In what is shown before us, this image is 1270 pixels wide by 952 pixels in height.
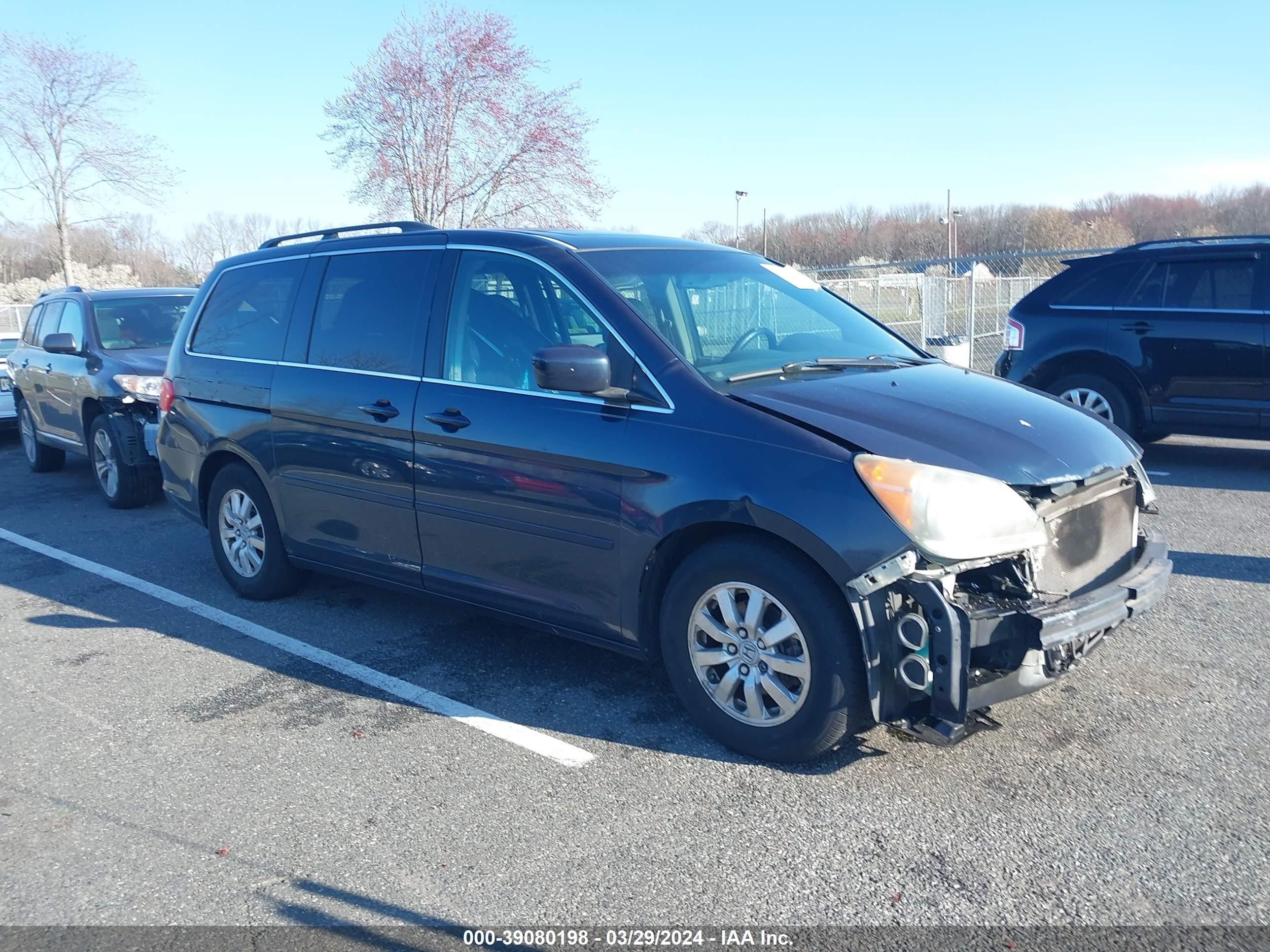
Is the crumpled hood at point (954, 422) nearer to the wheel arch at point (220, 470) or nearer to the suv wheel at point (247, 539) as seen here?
the wheel arch at point (220, 470)

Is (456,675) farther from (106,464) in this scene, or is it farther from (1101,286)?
(1101,286)

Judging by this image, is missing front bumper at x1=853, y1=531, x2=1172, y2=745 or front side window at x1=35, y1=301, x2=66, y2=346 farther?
front side window at x1=35, y1=301, x2=66, y2=346

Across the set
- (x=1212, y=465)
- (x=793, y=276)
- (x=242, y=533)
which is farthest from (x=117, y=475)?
(x=1212, y=465)

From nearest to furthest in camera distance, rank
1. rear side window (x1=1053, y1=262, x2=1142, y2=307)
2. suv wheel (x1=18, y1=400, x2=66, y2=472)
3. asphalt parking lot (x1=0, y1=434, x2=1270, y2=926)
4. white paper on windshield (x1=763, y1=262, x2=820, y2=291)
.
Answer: asphalt parking lot (x1=0, y1=434, x2=1270, y2=926) < white paper on windshield (x1=763, y1=262, x2=820, y2=291) < rear side window (x1=1053, y1=262, x2=1142, y2=307) < suv wheel (x1=18, y1=400, x2=66, y2=472)

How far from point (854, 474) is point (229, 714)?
2825 millimetres

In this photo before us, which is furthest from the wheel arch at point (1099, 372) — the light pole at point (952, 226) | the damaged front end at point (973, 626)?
the light pole at point (952, 226)

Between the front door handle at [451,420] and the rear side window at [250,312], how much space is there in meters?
1.44

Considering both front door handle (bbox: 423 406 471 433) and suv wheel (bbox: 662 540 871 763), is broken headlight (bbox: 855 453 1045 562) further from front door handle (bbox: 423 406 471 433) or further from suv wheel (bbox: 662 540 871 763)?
front door handle (bbox: 423 406 471 433)

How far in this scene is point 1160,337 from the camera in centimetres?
874

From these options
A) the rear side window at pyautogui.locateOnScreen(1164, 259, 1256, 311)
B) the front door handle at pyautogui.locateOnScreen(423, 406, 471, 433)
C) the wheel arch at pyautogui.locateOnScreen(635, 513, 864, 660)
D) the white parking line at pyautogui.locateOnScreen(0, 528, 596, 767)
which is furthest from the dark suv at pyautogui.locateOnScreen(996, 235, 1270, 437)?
the white parking line at pyautogui.locateOnScreen(0, 528, 596, 767)

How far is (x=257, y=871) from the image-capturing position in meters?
3.20

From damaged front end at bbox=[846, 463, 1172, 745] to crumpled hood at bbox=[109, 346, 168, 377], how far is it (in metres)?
7.05

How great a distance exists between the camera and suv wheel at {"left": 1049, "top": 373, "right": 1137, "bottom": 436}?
898cm

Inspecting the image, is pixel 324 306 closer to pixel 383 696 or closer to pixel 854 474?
pixel 383 696
